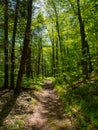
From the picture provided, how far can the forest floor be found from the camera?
28.1 ft

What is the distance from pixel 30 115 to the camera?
10.2m

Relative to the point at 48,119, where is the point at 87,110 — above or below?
above

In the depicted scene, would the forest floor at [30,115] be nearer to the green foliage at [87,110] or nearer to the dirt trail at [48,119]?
the dirt trail at [48,119]

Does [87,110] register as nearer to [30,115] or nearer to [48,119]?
[48,119]

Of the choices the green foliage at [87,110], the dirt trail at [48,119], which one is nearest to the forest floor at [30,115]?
the dirt trail at [48,119]

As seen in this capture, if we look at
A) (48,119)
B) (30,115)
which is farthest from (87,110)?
(30,115)

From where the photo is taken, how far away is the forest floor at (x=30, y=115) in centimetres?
856

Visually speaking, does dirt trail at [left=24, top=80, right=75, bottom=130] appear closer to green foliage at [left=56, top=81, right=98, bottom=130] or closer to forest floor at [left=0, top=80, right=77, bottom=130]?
forest floor at [left=0, top=80, right=77, bottom=130]

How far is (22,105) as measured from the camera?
11602mm

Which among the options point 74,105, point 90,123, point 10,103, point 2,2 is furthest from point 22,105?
point 2,2

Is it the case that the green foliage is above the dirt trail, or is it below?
above

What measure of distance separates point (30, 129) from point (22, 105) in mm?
3424

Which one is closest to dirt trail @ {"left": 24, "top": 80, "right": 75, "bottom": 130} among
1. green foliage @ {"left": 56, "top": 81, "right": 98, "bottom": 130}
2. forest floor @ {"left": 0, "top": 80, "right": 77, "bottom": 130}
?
forest floor @ {"left": 0, "top": 80, "right": 77, "bottom": 130}

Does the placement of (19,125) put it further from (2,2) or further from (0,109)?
(2,2)
